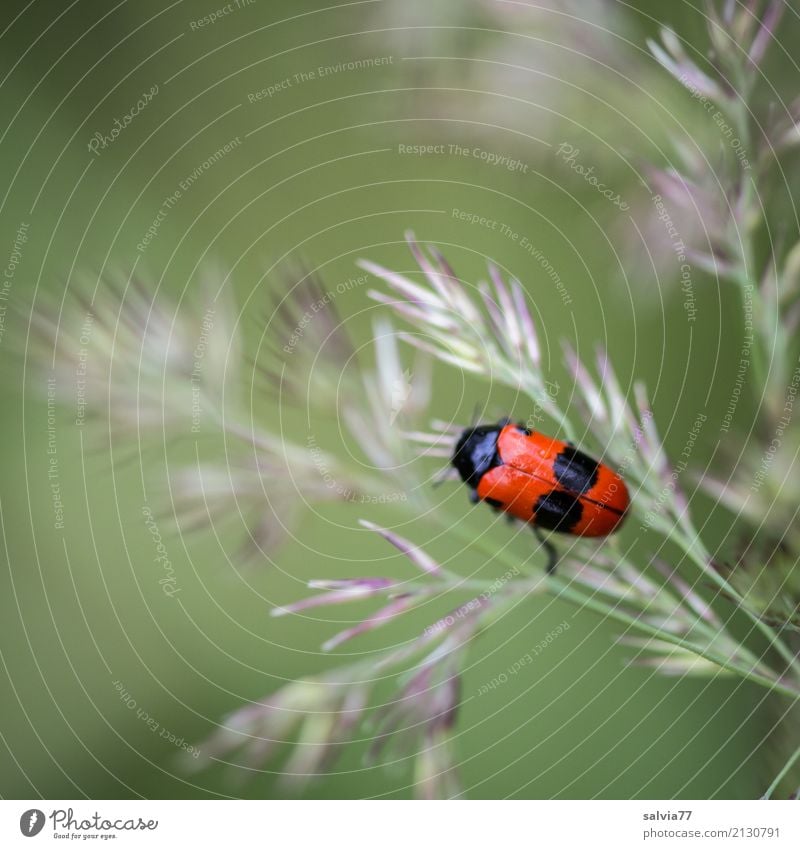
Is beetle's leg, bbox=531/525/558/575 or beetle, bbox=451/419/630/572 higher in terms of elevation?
beetle, bbox=451/419/630/572

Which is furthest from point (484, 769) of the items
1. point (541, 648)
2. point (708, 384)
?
point (708, 384)

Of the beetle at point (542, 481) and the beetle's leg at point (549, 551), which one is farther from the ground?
the beetle at point (542, 481)

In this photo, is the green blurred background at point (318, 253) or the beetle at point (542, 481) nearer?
the beetle at point (542, 481)

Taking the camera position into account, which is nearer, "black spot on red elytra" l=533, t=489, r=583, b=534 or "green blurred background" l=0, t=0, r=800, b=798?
"black spot on red elytra" l=533, t=489, r=583, b=534

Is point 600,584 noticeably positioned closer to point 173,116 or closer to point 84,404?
point 84,404

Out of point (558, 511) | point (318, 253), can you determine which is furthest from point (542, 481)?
point (318, 253)

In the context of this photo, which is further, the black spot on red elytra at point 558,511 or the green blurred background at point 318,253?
the green blurred background at point 318,253

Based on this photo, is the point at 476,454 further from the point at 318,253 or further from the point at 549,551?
the point at 318,253
